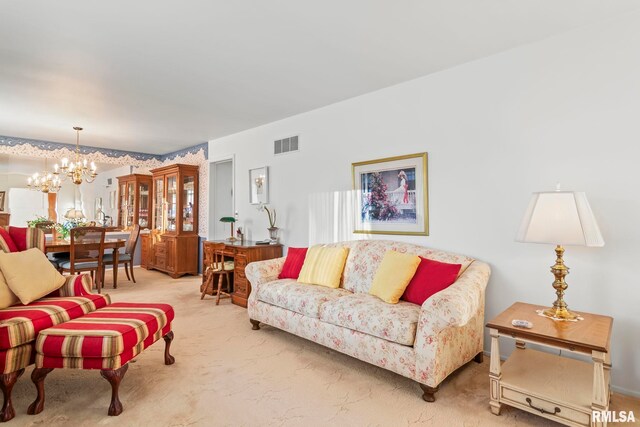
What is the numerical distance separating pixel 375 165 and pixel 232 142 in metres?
2.88

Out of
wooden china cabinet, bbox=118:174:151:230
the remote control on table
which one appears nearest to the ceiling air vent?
the remote control on table

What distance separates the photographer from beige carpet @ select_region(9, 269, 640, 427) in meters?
1.99

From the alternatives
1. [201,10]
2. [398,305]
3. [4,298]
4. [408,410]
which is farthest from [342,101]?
[4,298]

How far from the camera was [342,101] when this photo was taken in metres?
3.96

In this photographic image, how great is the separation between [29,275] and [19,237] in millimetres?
536

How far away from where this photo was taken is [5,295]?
93.7 inches

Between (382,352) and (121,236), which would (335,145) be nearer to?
(382,352)

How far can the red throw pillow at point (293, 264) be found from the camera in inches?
143

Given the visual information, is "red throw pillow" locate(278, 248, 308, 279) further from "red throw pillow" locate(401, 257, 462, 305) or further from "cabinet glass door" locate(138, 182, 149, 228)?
"cabinet glass door" locate(138, 182, 149, 228)

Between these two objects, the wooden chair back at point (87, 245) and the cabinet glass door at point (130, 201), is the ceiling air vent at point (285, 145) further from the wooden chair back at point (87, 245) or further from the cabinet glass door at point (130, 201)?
the cabinet glass door at point (130, 201)

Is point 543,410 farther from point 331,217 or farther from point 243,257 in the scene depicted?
point 243,257

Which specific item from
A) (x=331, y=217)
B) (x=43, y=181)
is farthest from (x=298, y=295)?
(x=43, y=181)

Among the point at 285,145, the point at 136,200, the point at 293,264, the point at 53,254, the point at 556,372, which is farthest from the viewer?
the point at 136,200

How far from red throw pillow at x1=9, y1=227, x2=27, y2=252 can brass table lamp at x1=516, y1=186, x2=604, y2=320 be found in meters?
3.77
